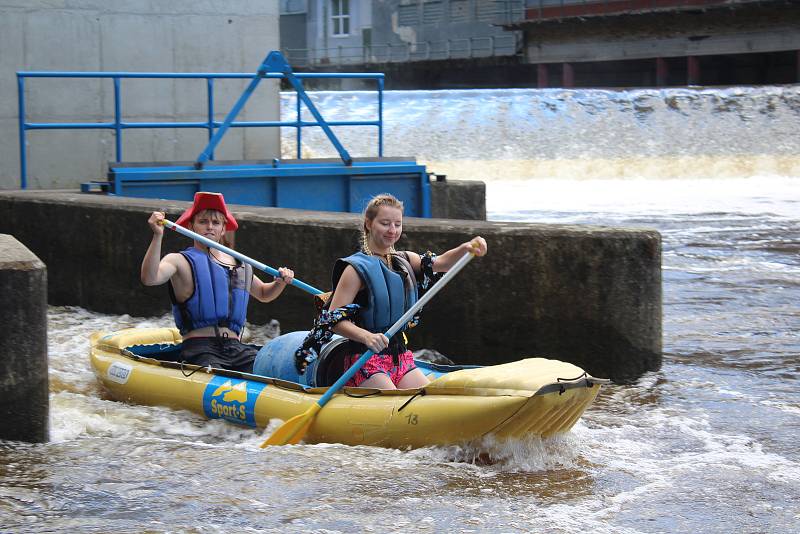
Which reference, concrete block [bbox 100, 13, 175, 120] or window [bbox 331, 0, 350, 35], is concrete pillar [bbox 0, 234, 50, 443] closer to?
concrete block [bbox 100, 13, 175, 120]

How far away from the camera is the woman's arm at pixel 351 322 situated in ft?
17.2

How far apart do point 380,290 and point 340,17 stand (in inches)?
1753

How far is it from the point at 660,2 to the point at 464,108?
1337cm

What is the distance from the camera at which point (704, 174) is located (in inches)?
975

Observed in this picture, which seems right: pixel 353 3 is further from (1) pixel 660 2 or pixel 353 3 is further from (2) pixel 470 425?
(2) pixel 470 425

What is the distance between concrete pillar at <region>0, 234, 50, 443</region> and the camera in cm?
509

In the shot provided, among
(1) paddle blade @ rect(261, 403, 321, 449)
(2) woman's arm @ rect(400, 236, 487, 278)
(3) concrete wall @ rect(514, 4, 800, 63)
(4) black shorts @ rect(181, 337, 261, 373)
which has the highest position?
(3) concrete wall @ rect(514, 4, 800, 63)

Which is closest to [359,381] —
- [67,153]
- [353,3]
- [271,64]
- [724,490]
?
[724,490]

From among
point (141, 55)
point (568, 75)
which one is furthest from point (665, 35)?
point (141, 55)

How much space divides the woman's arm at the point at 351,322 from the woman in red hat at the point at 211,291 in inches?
26.1

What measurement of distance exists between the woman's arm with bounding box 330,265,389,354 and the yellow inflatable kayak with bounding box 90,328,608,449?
27cm

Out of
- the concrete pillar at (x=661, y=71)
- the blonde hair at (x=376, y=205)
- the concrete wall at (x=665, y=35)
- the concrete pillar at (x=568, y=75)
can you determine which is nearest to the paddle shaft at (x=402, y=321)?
the blonde hair at (x=376, y=205)

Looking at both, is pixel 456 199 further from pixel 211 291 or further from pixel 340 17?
pixel 340 17

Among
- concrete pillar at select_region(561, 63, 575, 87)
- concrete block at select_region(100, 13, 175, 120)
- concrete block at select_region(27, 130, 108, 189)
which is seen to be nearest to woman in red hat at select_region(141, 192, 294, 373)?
concrete block at select_region(27, 130, 108, 189)
